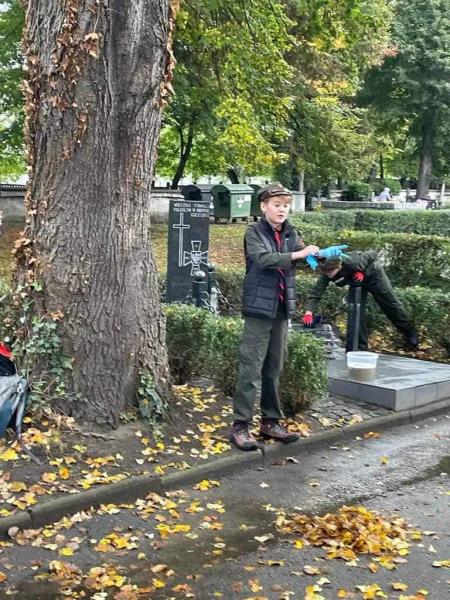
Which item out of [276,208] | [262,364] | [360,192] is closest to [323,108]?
[276,208]

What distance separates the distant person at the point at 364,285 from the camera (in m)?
8.80

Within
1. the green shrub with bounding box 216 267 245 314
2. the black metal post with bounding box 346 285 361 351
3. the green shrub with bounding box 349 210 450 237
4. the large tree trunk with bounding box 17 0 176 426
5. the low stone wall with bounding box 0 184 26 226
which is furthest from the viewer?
the low stone wall with bounding box 0 184 26 226

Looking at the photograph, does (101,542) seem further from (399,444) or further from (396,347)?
(396,347)

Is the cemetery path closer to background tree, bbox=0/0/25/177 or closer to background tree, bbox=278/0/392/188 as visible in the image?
background tree, bbox=278/0/392/188

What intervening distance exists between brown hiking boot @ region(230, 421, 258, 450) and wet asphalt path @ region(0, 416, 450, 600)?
22cm

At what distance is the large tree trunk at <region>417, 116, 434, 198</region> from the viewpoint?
1747 inches

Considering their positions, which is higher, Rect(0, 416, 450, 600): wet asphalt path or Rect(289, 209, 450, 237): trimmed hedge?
Rect(289, 209, 450, 237): trimmed hedge

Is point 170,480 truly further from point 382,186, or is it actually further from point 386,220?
point 382,186

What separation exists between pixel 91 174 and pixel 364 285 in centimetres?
451

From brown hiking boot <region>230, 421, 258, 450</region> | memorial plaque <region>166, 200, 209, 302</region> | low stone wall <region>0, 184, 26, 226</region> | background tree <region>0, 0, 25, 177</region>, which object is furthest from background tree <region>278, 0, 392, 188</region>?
brown hiking boot <region>230, 421, 258, 450</region>

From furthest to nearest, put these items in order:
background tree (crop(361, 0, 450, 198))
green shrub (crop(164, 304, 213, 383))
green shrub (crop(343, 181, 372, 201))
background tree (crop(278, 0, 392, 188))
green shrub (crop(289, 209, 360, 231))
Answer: green shrub (crop(343, 181, 372, 201)) < background tree (crop(361, 0, 450, 198)) < background tree (crop(278, 0, 392, 188)) < green shrub (crop(289, 209, 360, 231)) < green shrub (crop(164, 304, 213, 383))

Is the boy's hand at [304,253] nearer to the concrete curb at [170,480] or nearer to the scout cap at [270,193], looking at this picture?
the scout cap at [270,193]

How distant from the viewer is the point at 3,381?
5.39 m

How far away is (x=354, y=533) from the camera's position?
466 cm
